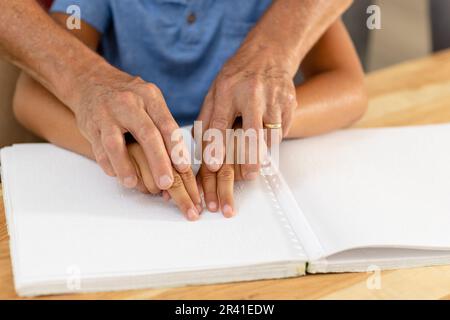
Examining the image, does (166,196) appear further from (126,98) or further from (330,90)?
(330,90)

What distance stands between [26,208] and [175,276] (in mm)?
208

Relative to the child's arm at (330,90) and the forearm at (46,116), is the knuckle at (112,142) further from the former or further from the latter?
the child's arm at (330,90)

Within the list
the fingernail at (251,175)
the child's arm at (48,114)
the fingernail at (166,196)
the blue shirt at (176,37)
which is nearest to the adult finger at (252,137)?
the fingernail at (251,175)

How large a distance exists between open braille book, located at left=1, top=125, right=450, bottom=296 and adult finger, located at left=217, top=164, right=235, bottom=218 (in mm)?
12

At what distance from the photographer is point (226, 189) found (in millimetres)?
850

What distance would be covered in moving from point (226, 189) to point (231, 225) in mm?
59

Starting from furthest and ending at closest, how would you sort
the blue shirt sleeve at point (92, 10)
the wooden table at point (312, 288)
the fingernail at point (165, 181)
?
the blue shirt sleeve at point (92, 10)
the fingernail at point (165, 181)
the wooden table at point (312, 288)

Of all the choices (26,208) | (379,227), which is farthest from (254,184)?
(26,208)

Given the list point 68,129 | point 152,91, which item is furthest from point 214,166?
point 68,129

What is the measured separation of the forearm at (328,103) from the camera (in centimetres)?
102

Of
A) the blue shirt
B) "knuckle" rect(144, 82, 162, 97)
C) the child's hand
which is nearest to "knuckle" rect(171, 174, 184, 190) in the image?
the child's hand

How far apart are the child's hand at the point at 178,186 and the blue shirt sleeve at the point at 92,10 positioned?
0.30 meters

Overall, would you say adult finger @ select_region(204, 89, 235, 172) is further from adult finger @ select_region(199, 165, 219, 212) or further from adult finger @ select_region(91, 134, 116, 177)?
adult finger @ select_region(91, 134, 116, 177)

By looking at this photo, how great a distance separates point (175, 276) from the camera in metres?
0.73
